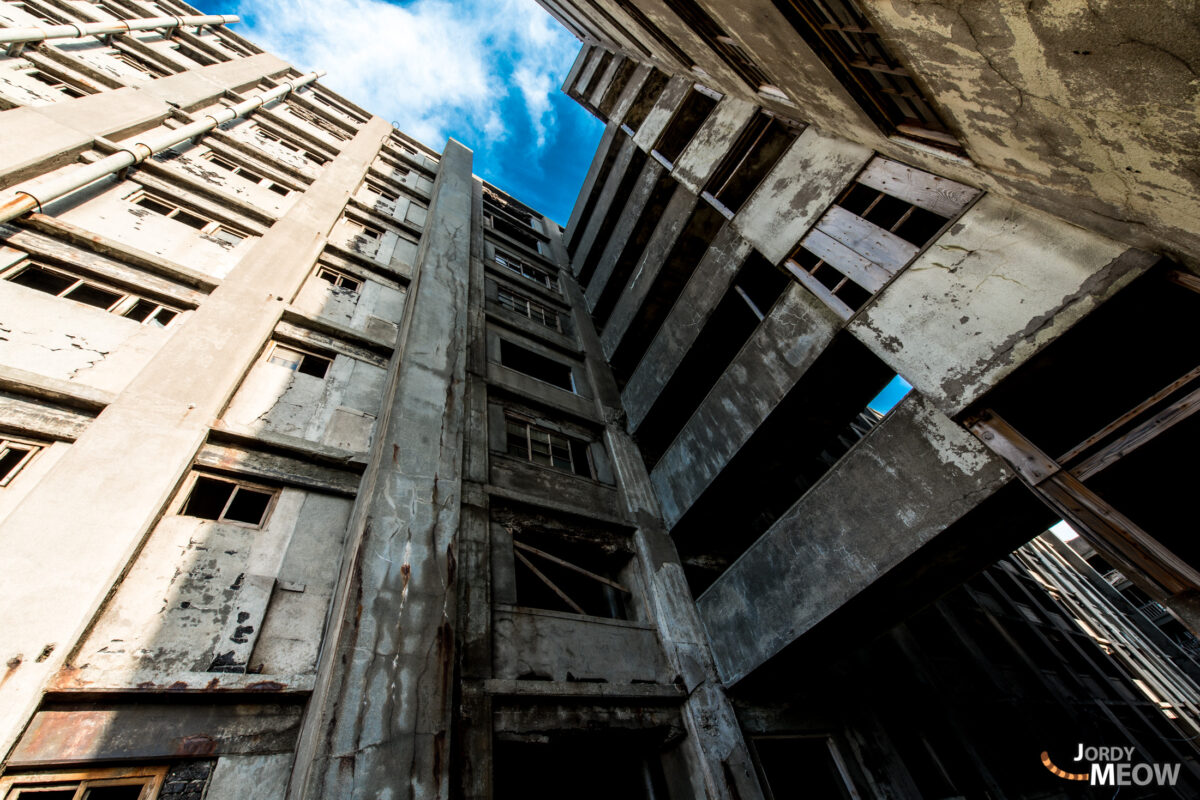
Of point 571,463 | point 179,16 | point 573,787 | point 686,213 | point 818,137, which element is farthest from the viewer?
point 179,16

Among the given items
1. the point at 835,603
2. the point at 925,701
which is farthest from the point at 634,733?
the point at 925,701

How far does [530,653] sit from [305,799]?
2302mm

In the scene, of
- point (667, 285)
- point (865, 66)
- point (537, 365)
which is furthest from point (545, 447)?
point (865, 66)

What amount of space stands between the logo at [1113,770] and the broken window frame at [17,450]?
1481 cm

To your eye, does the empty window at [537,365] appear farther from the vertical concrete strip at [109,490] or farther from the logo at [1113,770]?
the logo at [1113,770]

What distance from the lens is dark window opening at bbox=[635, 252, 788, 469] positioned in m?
7.93

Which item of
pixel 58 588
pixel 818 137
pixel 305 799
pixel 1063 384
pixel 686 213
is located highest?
pixel 818 137

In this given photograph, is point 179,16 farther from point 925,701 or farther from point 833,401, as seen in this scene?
point 925,701

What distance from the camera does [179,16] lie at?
16984 millimetres

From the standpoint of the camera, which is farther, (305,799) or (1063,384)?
(1063,384)

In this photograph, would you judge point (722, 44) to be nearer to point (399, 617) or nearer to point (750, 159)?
point (750, 159)

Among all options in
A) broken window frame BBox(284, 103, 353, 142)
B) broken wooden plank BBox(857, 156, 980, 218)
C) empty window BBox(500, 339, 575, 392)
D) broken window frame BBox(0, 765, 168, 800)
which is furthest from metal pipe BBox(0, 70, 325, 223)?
broken wooden plank BBox(857, 156, 980, 218)

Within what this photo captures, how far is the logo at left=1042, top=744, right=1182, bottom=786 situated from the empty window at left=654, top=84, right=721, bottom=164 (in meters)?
13.8

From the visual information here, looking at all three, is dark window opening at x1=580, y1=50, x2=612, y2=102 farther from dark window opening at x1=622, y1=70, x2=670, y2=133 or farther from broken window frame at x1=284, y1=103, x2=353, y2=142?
broken window frame at x1=284, y1=103, x2=353, y2=142
